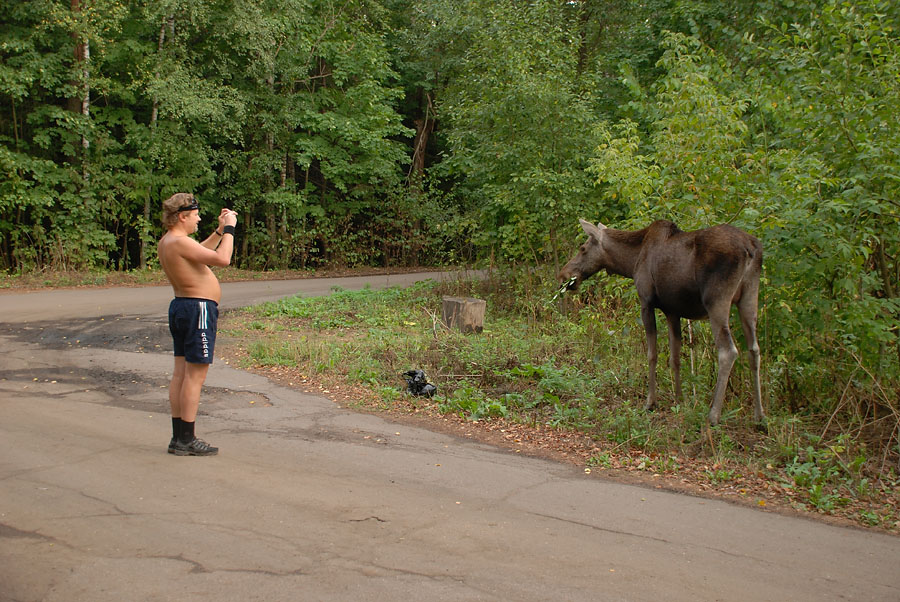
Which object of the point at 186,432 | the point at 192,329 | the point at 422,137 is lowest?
the point at 186,432

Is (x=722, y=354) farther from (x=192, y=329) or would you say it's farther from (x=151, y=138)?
(x=151, y=138)

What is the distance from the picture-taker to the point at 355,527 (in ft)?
16.3

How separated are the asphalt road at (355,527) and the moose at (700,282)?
1.77 m

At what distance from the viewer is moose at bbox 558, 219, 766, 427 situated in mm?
6977

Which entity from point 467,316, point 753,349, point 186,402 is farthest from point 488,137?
point 186,402

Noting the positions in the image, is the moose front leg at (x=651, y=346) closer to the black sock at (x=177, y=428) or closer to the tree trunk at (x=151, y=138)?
the black sock at (x=177, y=428)

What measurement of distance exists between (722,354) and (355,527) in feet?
12.7

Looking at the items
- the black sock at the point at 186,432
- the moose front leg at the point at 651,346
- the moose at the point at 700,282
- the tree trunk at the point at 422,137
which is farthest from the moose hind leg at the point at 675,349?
the tree trunk at the point at 422,137

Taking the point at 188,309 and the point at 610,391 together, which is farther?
the point at 610,391

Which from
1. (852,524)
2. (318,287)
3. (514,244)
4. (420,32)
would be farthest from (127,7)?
(852,524)

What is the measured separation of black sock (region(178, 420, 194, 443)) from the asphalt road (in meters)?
0.19

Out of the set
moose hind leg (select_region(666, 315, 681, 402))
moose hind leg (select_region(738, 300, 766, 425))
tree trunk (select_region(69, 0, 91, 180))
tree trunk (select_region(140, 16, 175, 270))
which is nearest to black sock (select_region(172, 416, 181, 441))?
moose hind leg (select_region(666, 315, 681, 402))

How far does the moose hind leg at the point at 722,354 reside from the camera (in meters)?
6.98

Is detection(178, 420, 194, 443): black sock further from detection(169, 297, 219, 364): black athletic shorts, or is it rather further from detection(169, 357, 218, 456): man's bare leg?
detection(169, 297, 219, 364): black athletic shorts
